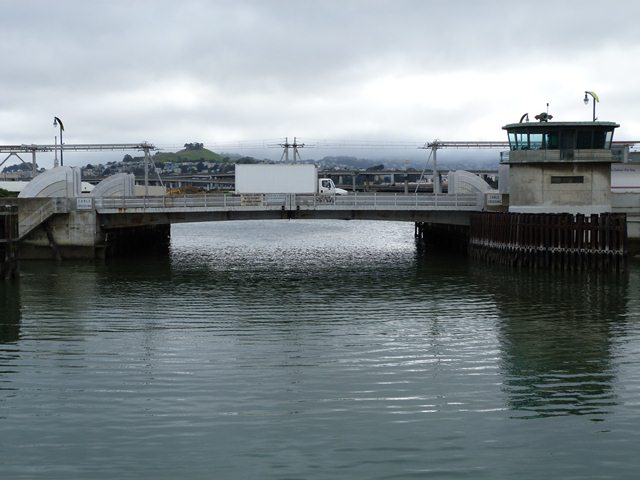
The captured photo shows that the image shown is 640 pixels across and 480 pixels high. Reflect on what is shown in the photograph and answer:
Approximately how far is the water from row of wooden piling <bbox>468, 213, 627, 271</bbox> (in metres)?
5.56

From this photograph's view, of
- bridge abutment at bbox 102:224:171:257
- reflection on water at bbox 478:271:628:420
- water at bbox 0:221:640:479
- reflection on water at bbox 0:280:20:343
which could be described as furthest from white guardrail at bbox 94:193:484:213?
reflection on water at bbox 0:280:20:343

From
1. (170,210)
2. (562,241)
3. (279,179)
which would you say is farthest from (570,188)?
(170,210)

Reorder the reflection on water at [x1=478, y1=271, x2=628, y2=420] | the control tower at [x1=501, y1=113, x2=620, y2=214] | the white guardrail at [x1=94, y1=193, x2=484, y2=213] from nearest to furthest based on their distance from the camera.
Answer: the reflection on water at [x1=478, y1=271, x2=628, y2=420], the control tower at [x1=501, y1=113, x2=620, y2=214], the white guardrail at [x1=94, y1=193, x2=484, y2=213]

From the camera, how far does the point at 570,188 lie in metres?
59.7

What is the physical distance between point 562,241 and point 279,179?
2476 centimetres

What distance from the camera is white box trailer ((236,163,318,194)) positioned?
70.3m

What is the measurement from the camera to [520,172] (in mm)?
60344

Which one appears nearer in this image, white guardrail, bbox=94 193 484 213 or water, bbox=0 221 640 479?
water, bbox=0 221 640 479

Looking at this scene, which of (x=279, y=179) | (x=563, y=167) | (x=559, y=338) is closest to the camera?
(x=559, y=338)

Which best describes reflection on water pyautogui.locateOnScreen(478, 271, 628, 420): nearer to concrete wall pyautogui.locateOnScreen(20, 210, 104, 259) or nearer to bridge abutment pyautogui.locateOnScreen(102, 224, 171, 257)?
concrete wall pyautogui.locateOnScreen(20, 210, 104, 259)

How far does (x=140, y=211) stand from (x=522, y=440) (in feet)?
153

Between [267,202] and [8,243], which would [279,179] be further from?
[8,243]

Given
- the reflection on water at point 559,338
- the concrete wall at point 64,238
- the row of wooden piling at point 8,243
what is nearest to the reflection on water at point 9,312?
the row of wooden piling at point 8,243

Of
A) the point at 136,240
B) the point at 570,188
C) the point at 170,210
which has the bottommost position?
the point at 136,240
